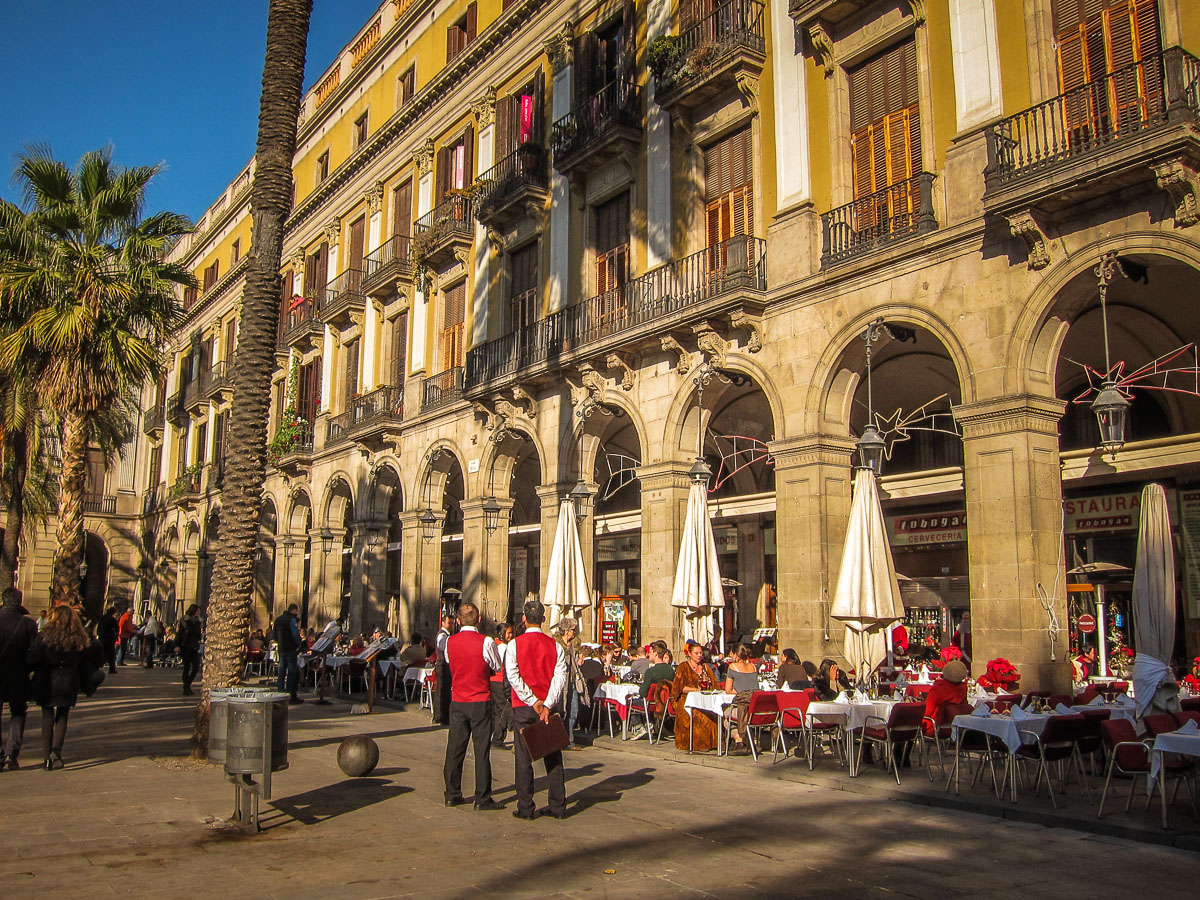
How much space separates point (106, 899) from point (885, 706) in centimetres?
723

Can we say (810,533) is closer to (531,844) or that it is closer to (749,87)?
(749,87)

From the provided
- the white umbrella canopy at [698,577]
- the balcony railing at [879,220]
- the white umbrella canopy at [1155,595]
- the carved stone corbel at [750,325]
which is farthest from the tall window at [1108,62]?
the white umbrella canopy at [698,577]

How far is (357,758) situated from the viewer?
955 cm

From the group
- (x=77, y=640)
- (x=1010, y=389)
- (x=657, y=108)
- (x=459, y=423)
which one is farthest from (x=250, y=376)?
(x=459, y=423)

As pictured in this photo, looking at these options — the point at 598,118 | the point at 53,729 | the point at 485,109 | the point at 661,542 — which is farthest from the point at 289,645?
the point at 485,109

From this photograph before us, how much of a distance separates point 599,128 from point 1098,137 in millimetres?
10526

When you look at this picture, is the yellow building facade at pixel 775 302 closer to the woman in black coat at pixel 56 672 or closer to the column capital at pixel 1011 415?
the column capital at pixel 1011 415

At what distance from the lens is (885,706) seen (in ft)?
33.0

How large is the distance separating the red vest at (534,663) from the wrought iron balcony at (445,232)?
62.3 feet

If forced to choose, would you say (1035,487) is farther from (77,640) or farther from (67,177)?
(67,177)

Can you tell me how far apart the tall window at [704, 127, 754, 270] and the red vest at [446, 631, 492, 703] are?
1126 centimetres

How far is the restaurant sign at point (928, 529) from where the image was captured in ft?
56.6

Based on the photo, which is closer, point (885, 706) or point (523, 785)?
point (523, 785)

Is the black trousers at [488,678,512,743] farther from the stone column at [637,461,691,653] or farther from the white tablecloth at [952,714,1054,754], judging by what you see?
the stone column at [637,461,691,653]
